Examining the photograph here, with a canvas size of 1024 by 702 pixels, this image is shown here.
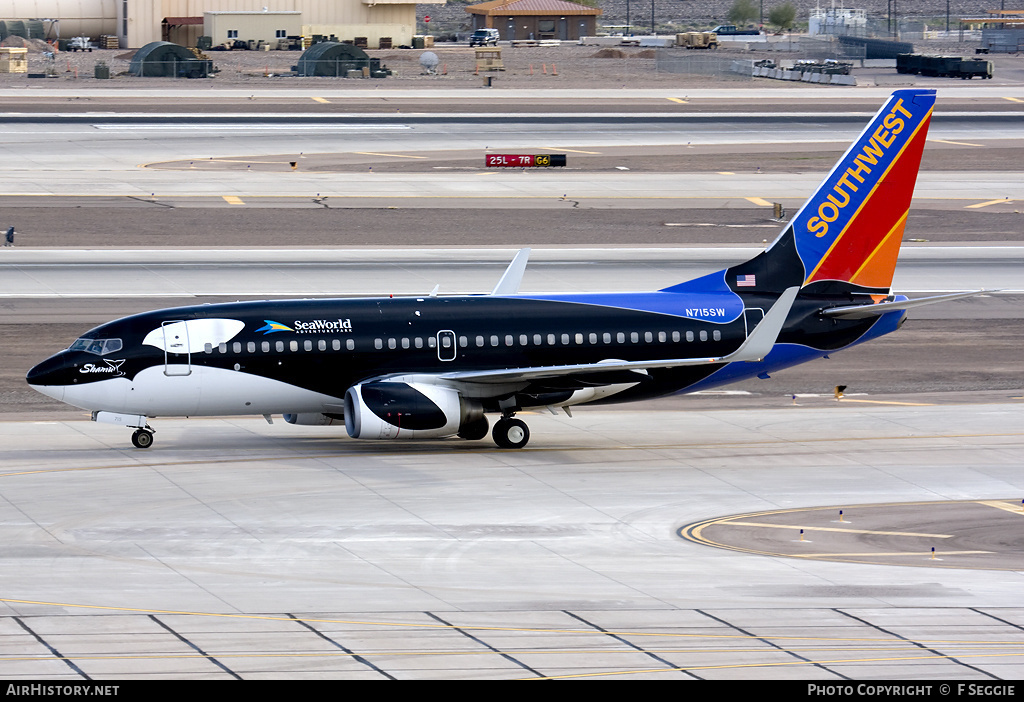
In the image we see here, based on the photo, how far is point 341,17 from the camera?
19488 centimetres

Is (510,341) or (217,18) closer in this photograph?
(510,341)

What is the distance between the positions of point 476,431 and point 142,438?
8720 mm

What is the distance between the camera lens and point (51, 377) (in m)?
38.4

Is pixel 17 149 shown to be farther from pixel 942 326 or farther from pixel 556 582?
pixel 556 582

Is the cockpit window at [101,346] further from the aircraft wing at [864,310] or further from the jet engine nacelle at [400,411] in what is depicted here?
the aircraft wing at [864,310]

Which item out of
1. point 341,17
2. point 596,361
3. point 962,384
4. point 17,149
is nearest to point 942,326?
point 962,384

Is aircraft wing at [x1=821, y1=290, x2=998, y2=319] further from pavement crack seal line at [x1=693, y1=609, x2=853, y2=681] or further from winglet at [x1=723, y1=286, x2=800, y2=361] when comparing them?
pavement crack seal line at [x1=693, y1=609, x2=853, y2=681]

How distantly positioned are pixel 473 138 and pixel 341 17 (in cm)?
8711

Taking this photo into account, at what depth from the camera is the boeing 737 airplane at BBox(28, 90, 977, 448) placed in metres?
38.4

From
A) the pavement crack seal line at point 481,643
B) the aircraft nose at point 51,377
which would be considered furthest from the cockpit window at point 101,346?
the pavement crack seal line at point 481,643

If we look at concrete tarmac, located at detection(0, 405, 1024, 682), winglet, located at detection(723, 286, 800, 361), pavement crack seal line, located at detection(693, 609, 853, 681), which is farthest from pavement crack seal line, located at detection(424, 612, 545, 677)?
winglet, located at detection(723, 286, 800, 361)

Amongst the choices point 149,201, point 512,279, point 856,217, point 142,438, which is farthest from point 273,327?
point 149,201

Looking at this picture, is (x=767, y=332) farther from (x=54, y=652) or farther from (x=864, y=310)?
(x=54, y=652)

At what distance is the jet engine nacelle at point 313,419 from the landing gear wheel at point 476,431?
3.36 m
